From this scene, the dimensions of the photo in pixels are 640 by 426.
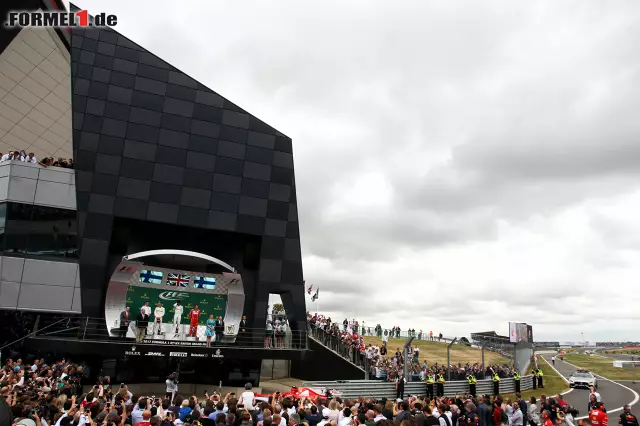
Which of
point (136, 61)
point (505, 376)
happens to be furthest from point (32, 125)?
point (505, 376)

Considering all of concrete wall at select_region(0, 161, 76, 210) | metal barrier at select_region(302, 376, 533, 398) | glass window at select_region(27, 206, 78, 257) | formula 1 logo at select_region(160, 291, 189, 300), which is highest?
concrete wall at select_region(0, 161, 76, 210)

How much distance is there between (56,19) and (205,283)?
66.3ft

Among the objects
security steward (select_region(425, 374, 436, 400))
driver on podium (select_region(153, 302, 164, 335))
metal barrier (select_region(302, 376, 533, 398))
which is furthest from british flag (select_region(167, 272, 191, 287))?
security steward (select_region(425, 374, 436, 400))

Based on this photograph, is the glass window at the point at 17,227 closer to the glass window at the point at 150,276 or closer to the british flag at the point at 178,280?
the glass window at the point at 150,276

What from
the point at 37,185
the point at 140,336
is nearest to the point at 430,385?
the point at 140,336

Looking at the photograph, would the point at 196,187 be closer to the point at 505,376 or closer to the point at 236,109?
the point at 236,109

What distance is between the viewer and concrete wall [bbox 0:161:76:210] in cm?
2769

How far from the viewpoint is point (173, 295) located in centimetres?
3014

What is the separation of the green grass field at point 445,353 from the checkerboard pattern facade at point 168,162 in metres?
18.7

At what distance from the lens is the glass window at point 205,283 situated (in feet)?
101

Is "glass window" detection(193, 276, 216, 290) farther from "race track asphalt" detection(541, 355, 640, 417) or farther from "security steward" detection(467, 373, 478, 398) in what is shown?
"race track asphalt" detection(541, 355, 640, 417)

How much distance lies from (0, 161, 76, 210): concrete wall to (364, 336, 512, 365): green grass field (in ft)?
103

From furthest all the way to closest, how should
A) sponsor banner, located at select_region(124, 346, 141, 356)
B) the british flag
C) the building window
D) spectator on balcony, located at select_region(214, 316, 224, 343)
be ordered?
the british flag, spectator on balcony, located at select_region(214, 316, 224, 343), the building window, sponsor banner, located at select_region(124, 346, 141, 356)

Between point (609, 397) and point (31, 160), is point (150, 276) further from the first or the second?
point (609, 397)
